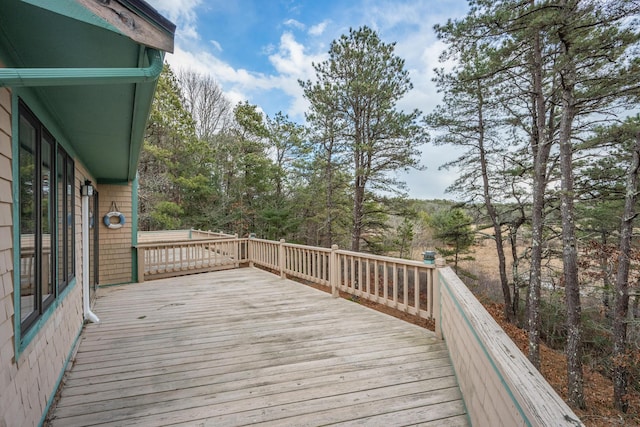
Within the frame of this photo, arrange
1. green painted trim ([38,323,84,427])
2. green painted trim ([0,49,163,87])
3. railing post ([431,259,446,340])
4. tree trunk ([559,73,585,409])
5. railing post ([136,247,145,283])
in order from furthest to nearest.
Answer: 1. railing post ([136,247,145,283])
2. tree trunk ([559,73,585,409])
3. railing post ([431,259,446,340])
4. green painted trim ([38,323,84,427])
5. green painted trim ([0,49,163,87])

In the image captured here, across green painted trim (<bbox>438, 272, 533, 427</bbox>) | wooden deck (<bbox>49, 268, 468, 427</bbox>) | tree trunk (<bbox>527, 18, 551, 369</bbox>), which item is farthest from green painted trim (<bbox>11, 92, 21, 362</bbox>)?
tree trunk (<bbox>527, 18, 551, 369</bbox>)

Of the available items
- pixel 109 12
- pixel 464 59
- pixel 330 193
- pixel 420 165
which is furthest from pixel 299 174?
pixel 109 12

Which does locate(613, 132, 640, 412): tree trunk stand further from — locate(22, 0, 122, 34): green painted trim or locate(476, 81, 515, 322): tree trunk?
locate(22, 0, 122, 34): green painted trim

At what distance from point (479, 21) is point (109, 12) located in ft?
20.5

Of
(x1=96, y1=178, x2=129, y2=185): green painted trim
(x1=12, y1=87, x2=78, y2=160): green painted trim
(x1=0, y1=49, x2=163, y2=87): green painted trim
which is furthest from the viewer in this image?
(x1=96, y1=178, x2=129, y2=185): green painted trim

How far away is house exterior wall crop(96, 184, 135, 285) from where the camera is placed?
607 centimetres

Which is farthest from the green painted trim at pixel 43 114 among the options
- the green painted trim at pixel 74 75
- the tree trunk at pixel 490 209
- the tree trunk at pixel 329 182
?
the tree trunk at pixel 490 209

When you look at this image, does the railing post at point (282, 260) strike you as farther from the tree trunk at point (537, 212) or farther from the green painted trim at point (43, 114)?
the tree trunk at point (537, 212)

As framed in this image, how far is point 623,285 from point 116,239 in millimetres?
11446

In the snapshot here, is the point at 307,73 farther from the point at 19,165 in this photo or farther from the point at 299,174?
the point at 19,165

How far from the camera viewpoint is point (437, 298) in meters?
3.31

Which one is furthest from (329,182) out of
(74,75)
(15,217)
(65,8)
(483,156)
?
(65,8)

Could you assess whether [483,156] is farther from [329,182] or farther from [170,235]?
[170,235]

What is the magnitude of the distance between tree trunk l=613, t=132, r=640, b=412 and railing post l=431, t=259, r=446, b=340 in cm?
562
